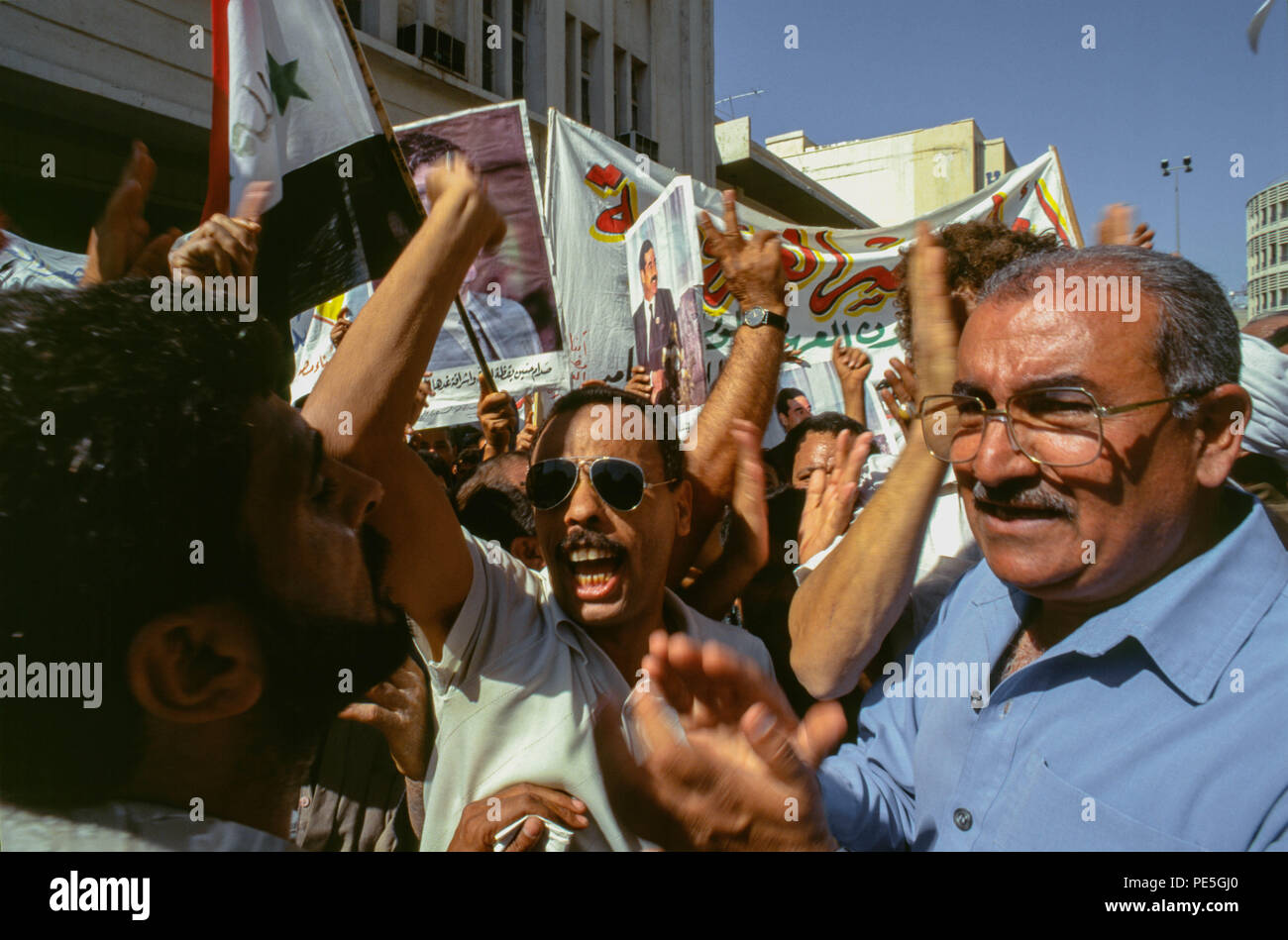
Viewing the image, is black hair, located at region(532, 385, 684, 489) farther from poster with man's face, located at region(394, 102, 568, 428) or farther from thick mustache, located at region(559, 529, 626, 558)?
poster with man's face, located at region(394, 102, 568, 428)

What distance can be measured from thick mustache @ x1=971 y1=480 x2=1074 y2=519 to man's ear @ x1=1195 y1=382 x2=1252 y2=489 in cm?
21

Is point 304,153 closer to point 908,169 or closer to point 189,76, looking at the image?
point 189,76

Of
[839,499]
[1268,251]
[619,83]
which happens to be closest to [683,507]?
[839,499]

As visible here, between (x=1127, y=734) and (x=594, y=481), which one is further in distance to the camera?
(x=594, y=481)

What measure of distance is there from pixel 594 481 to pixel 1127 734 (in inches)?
41.0

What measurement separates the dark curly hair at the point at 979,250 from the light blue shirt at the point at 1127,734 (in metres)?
0.83

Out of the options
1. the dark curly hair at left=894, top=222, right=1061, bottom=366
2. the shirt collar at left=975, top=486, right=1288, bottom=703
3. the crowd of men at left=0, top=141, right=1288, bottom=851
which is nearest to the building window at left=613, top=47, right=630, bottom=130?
the dark curly hair at left=894, top=222, right=1061, bottom=366

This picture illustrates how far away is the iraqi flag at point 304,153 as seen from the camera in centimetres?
198

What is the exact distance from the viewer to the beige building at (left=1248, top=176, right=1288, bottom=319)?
74.0 inches

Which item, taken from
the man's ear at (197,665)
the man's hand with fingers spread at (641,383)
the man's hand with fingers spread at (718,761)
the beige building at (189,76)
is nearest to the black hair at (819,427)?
the man's hand with fingers spread at (641,383)

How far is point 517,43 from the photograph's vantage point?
29.8 feet

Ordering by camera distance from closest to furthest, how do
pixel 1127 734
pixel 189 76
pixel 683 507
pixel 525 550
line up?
1. pixel 1127 734
2. pixel 683 507
3. pixel 525 550
4. pixel 189 76

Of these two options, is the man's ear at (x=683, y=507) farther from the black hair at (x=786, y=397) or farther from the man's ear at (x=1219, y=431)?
the black hair at (x=786, y=397)
